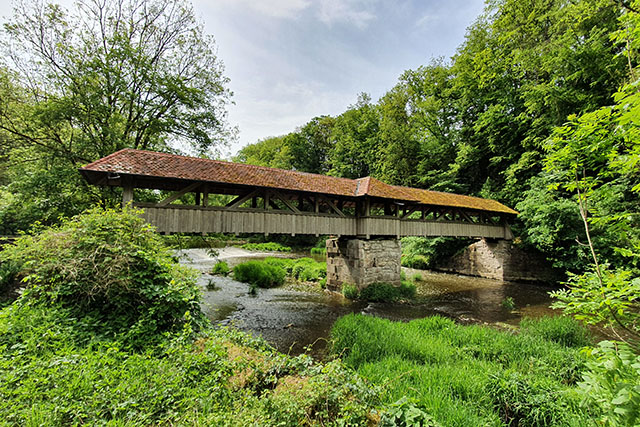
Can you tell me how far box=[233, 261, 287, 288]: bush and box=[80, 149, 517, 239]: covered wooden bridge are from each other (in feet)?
12.4

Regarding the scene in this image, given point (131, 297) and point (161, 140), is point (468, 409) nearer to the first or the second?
point (131, 297)

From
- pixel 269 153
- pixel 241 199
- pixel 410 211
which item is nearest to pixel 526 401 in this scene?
pixel 241 199

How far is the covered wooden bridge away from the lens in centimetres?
635

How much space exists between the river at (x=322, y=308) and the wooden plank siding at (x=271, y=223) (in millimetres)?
1966

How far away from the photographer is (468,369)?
3490 millimetres

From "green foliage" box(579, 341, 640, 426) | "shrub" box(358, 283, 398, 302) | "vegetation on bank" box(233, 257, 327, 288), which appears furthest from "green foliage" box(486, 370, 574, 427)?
"vegetation on bank" box(233, 257, 327, 288)

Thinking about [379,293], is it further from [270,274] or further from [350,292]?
[270,274]

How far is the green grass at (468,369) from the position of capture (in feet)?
8.50

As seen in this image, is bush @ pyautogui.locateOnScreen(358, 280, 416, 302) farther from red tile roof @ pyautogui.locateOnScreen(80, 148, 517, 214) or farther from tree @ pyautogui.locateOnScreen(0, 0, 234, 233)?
tree @ pyautogui.locateOnScreen(0, 0, 234, 233)

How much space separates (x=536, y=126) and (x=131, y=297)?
61.9ft

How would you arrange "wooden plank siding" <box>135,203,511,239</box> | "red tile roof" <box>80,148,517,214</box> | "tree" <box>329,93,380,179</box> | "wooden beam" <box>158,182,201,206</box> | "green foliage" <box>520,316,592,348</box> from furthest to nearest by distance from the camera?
"tree" <box>329,93,380,179</box>
"wooden plank siding" <box>135,203,511,239</box>
"wooden beam" <box>158,182,201,206</box>
"red tile roof" <box>80,148,517,214</box>
"green foliage" <box>520,316,592,348</box>

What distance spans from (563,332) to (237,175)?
332 inches

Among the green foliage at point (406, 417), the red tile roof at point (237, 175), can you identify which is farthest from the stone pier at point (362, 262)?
the green foliage at point (406, 417)

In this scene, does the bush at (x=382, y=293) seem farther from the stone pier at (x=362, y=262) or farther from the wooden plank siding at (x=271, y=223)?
the wooden plank siding at (x=271, y=223)
